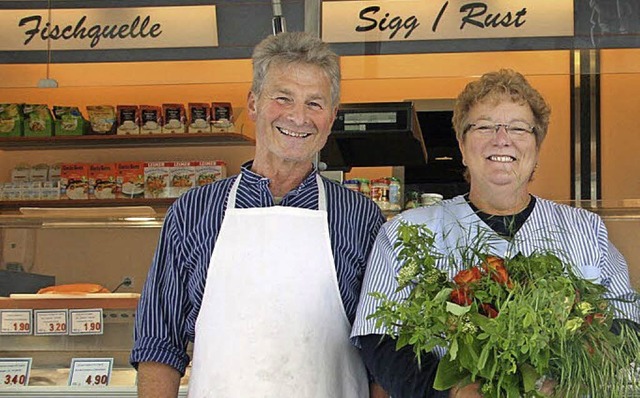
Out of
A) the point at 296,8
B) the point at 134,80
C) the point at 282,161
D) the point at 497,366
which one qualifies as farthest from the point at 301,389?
the point at 134,80

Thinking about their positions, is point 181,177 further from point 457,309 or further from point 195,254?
point 457,309

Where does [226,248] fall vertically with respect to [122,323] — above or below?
above

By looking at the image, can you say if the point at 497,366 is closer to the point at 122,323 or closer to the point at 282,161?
the point at 282,161

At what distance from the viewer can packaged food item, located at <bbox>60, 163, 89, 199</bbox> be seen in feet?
20.4

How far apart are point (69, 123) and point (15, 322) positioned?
2.69 m

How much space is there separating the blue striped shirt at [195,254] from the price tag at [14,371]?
1.34 m

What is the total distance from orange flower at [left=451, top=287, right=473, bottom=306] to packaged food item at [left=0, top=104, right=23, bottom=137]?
4892mm

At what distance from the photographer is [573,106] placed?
20.9 feet

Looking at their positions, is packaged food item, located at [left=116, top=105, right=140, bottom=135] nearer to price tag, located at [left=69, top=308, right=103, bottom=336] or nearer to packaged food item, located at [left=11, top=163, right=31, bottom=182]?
packaged food item, located at [left=11, top=163, right=31, bottom=182]

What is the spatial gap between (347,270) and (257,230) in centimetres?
22

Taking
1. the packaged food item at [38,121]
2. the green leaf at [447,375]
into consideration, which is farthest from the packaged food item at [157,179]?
the green leaf at [447,375]

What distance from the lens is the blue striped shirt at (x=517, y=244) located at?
212cm

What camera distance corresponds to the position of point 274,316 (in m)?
2.29

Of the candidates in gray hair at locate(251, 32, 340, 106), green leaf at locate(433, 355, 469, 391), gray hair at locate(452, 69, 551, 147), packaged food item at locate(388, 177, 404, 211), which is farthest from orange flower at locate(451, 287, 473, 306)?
packaged food item at locate(388, 177, 404, 211)
